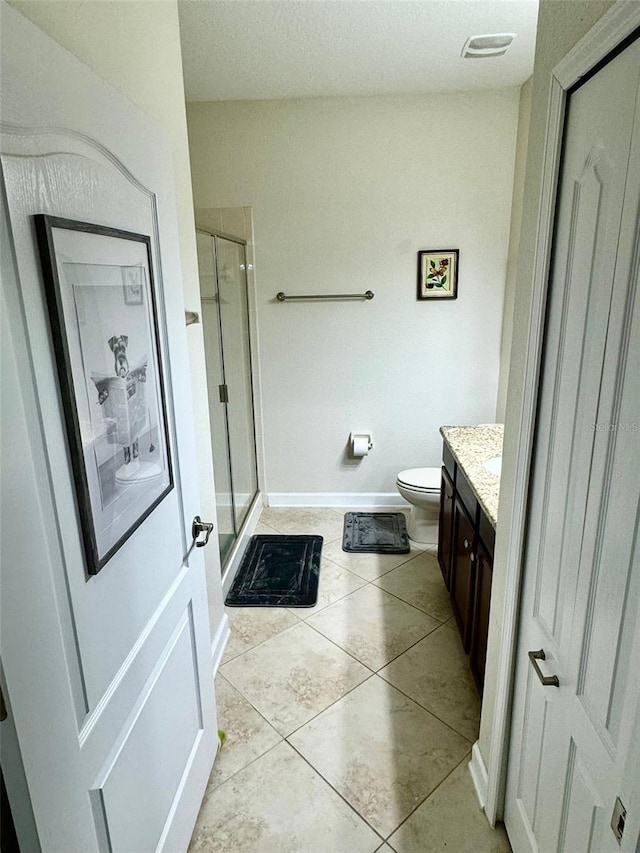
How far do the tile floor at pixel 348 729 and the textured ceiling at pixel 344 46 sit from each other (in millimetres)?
2746

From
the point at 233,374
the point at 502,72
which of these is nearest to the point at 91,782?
the point at 233,374

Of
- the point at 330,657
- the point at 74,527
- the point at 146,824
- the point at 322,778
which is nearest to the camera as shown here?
the point at 74,527

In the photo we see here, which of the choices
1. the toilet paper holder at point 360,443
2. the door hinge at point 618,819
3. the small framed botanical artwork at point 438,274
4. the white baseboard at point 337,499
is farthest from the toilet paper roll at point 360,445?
the door hinge at point 618,819

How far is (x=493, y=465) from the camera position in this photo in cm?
222

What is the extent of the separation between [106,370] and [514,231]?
2.95 metres

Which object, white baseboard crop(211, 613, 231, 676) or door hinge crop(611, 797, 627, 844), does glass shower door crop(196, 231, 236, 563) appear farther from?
door hinge crop(611, 797, 627, 844)

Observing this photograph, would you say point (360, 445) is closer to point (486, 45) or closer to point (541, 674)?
point (486, 45)

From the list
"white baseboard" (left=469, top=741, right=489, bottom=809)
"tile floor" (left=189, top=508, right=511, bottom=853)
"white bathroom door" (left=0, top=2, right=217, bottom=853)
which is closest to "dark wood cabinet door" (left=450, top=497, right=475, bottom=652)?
"tile floor" (left=189, top=508, right=511, bottom=853)

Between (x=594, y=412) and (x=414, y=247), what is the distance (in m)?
2.65

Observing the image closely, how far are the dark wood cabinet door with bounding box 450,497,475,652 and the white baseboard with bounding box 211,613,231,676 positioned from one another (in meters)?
1.08

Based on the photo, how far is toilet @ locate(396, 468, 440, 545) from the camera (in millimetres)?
3078

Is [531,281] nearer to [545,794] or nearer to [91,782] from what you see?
[545,794]

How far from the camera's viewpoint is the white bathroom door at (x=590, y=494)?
835 mm

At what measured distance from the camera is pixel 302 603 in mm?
2732
